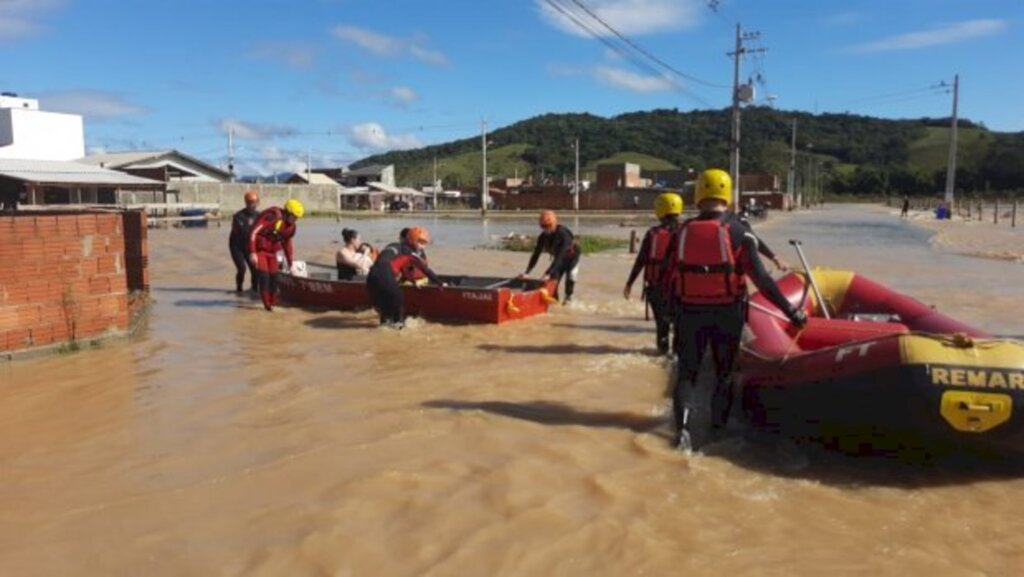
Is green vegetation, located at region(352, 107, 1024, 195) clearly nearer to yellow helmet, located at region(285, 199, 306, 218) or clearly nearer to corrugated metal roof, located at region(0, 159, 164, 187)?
corrugated metal roof, located at region(0, 159, 164, 187)

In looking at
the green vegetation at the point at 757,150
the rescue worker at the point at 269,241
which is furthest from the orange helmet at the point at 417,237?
the green vegetation at the point at 757,150

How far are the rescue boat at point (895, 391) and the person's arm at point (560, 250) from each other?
5092 mm

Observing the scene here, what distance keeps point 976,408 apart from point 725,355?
4.41 feet

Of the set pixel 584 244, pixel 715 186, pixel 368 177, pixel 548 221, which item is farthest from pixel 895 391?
pixel 368 177

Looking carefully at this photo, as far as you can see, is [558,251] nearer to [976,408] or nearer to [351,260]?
[351,260]

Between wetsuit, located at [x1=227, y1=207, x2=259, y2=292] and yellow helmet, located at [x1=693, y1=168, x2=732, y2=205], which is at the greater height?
yellow helmet, located at [x1=693, y1=168, x2=732, y2=205]

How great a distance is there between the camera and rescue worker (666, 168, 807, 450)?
4.75m

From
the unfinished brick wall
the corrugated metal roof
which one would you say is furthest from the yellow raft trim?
the corrugated metal roof

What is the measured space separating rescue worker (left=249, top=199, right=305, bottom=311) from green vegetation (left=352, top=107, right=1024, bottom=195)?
9648 centimetres

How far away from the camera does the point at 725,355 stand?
494cm

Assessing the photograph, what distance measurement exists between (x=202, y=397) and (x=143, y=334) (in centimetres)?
321

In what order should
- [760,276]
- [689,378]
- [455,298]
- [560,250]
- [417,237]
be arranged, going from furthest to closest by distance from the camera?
[560,250]
[455,298]
[417,237]
[689,378]
[760,276]

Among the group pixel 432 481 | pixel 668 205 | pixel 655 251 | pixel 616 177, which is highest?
pixel 616 177

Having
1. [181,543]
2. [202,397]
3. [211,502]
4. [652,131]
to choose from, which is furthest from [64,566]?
[652,131]
